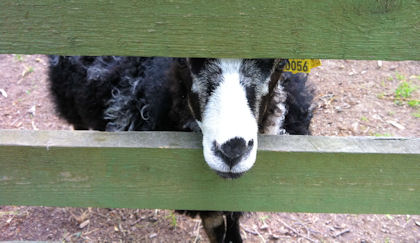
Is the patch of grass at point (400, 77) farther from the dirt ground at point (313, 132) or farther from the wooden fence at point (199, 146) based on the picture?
the wooden fence at point (199, 146)

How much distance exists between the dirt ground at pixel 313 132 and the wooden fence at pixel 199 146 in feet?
5.54

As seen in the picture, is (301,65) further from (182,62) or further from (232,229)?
(232,229)

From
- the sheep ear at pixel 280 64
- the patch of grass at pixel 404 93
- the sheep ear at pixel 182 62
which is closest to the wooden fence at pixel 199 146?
the sheep ear at pixel 280 64

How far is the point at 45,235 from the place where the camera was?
352cm

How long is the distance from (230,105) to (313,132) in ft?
11.0

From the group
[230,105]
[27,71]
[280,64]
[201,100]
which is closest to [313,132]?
[280,64]

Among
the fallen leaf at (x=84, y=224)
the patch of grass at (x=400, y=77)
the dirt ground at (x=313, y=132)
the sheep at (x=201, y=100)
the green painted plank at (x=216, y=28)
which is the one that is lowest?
the fallen leaf at (x=84, y=224)

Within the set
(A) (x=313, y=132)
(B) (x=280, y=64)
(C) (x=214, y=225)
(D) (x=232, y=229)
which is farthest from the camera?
(A) (x=313, y=132)

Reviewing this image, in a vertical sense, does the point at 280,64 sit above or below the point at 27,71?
above

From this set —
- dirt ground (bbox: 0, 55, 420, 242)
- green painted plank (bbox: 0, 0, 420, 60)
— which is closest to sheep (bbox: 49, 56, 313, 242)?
green painted plank (bbox: 0, 0, 420, 60)

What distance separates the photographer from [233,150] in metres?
1.61

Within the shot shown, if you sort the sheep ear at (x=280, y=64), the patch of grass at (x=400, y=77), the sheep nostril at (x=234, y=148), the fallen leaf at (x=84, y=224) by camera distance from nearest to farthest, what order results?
1. the sheep nostril at (x=234, y=148)
2. the sheep ear at (x=280, y=64)
3. the fallen leaf at (x=84, y=224)
4. the patch of grass at (x=400, y=77)

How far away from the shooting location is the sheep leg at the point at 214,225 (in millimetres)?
2922

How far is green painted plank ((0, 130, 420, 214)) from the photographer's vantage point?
1605mm
